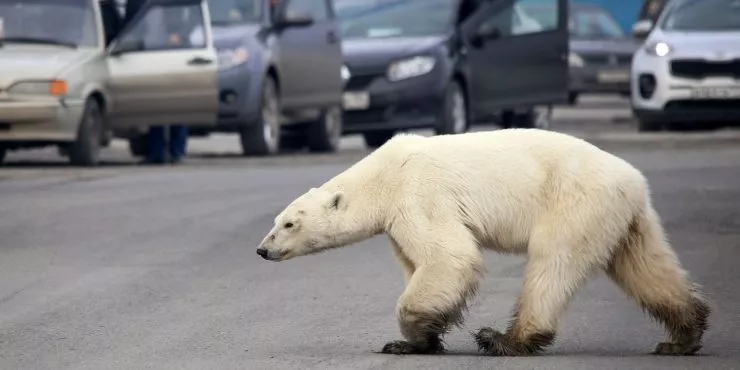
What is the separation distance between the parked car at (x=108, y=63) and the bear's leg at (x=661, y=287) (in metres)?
11.5

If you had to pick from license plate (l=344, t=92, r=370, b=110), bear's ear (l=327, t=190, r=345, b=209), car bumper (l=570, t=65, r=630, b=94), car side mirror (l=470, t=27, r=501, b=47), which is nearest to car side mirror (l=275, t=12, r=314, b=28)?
license plate (l=344, t=92, r=370, b=110)

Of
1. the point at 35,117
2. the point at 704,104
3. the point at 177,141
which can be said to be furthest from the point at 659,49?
the point at 35,117

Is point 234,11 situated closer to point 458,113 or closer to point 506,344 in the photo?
point 458,113

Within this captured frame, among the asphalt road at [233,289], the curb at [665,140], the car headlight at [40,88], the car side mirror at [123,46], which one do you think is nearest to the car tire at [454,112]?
the curb at [665,140]

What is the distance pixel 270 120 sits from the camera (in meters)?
22.4

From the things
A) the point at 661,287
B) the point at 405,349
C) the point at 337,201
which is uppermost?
the point at 337,201

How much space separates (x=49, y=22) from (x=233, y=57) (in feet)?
7.24

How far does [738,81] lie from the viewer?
23.8m

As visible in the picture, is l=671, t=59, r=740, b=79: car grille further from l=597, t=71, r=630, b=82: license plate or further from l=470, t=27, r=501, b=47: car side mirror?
l=597, t=71, r=630, b=82: license plate

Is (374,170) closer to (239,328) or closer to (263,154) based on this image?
(239,328)

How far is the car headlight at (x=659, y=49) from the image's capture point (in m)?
24.3

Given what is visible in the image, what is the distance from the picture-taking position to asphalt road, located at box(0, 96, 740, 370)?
337 inches

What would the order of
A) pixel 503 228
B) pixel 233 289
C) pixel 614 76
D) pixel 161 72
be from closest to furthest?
pixel 503 228, pixel 233 289, pixel 161 72, pixel 614 76

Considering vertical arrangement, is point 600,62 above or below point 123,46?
below
